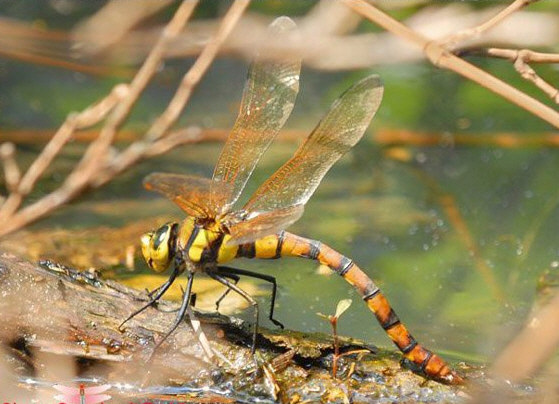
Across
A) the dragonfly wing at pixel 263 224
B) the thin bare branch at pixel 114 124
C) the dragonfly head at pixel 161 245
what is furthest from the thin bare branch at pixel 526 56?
the thin bare branch at pixel 114 124

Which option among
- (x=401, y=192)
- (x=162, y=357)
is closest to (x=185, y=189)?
(x=162, y=357)

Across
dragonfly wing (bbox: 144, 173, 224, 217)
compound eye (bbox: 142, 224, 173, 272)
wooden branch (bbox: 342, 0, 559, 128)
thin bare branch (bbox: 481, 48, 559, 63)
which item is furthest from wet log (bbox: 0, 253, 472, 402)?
thin bare branch (bbox: 481, 48, 559, 63)

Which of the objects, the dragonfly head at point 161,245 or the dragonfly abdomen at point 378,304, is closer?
the dragonfly abdomen at point 378,304

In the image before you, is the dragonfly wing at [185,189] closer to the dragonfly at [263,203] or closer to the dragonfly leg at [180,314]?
the dragonfly at [263,203]

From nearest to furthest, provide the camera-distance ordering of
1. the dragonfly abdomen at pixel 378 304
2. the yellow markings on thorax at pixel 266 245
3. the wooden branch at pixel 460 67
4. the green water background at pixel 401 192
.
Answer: the wooden branch at pixel 460 67 → the dragonfly abdomen at pixel 378 304 → the yellow markings on thorax at pixel 266 245 → the green water background at pixel 401 192

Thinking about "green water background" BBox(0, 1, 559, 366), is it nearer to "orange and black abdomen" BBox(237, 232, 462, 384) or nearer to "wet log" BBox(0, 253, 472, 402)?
"orange and black abdomen" BBox(237, 232, 462, 384)

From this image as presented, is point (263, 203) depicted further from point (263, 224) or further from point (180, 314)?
point (180, 314)

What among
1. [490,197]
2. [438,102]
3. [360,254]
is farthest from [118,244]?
[438,102]

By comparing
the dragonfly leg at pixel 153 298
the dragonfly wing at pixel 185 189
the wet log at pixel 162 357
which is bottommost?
the wet log at pixel 162 357
